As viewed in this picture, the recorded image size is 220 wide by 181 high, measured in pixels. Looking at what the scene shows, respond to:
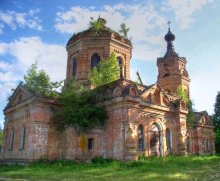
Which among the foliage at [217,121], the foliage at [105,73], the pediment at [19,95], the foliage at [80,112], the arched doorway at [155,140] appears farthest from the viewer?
the foliage at [217,121]

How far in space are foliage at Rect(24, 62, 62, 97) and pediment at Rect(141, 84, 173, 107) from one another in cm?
682

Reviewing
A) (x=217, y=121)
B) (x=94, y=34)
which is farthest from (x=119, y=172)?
(x=217, y=121)

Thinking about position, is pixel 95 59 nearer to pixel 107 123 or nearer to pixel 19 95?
pixel 19 95

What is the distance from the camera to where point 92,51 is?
25.1 meters

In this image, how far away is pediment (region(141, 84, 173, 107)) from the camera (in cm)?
1962

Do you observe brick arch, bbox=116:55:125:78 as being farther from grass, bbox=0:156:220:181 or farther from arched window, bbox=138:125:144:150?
grass, bbox=0:156:220:181

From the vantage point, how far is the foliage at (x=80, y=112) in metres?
17.6

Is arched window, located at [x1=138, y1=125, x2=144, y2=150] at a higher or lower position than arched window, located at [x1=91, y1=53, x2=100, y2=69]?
lower

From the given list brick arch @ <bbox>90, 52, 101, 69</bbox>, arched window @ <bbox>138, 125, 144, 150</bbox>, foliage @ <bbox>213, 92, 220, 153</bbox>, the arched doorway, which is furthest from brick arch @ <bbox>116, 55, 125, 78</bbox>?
foliage @ <bbox>213, 92, 220, 153</bbox>

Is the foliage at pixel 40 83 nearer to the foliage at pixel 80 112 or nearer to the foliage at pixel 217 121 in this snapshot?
the foliage at pixel 80 112

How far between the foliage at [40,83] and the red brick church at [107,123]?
77cm

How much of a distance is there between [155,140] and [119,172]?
25.8 ft

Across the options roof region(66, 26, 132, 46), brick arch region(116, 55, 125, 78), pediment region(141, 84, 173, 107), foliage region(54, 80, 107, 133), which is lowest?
foliage region(54, 80, 107, 133)

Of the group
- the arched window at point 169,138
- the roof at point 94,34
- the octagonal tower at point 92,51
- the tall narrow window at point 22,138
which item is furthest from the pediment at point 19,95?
the arched window at point 169,138
